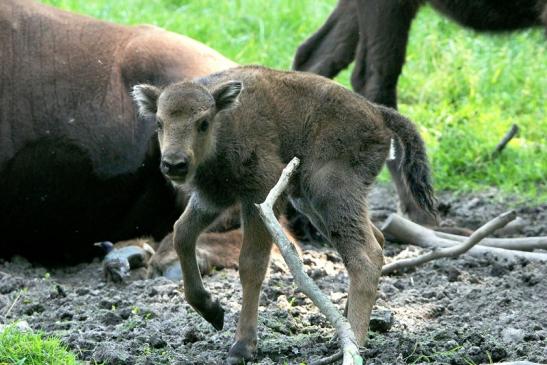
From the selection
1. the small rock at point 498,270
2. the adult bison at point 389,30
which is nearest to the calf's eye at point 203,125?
the small rock at point 498,270

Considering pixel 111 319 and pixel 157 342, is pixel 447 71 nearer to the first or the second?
pixel 111 319

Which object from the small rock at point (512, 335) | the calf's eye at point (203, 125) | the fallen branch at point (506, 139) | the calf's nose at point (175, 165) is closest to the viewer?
the calf's nose at point (175, 165)

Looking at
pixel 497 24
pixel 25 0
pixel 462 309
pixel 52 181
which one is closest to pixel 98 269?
pixel 52 181

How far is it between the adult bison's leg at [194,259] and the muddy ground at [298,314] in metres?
0.15

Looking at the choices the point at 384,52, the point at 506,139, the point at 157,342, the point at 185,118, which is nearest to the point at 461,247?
the point at 157,342

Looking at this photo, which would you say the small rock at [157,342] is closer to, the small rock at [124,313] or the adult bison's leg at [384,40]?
the small rock at [124,313]

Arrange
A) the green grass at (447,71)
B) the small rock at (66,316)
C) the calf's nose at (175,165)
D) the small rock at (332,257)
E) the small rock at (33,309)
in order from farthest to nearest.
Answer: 1. the green grass at (447,71)
2. the small rock at (332,257)
3. the small rock at (33,309)
4. the small rock at (66,316)
5. the calf's nose at (175,165)

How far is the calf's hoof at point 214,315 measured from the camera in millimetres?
4910

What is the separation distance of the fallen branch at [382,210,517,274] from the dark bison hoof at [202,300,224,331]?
1.30m

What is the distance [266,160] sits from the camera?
4805 mm

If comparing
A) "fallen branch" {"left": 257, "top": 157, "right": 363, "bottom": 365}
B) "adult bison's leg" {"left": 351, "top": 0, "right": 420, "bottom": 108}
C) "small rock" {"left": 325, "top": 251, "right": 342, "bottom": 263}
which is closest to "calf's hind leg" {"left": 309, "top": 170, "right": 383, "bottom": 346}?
"fallen branch" {"left": 257, "top": 157, "right": 363, "bottom": 365}

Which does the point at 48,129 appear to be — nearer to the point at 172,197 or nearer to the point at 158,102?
the point at 172,197

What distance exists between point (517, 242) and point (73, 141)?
8.96ft

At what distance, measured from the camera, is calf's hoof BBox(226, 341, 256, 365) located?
463 cm
